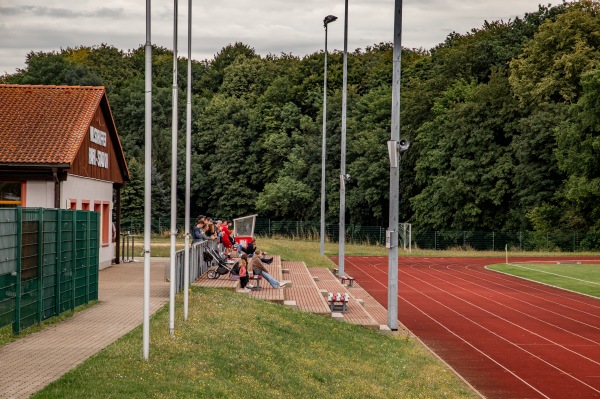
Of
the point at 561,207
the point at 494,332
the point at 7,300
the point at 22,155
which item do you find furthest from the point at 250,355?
the point at 561,207

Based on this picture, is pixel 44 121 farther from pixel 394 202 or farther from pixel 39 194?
pixel 394 202

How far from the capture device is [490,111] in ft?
242

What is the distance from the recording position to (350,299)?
3138 cm

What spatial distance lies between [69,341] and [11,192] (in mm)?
15567

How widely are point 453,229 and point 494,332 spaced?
50.2 m

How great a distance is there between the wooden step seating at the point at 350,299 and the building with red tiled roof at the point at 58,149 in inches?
325

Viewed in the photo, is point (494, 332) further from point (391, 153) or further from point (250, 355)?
point (250, 355)

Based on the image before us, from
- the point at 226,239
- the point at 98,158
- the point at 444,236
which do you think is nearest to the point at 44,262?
the point at 98,158

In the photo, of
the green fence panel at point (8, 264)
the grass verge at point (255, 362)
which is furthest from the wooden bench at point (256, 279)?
the green fence panel at point (8, 264)

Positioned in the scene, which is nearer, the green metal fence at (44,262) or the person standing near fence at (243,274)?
the green metal fence at (44,262)

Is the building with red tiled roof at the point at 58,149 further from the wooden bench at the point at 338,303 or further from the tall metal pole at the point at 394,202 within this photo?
the tall metal pole at the point at 394,202

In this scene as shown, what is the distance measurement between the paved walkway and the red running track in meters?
6.61

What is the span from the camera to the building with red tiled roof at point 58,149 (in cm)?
3014

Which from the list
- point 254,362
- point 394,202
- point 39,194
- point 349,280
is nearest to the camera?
point 254,362
